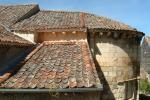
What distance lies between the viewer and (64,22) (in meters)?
14.6

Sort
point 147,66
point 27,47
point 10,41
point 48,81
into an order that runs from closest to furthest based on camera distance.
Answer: point 48,81 < point 10,41 < point 27,47 < point 147,66

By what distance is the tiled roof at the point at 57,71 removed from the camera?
8516 mm

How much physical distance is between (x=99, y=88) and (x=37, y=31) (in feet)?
21.4

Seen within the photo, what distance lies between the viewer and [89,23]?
14.3 metres

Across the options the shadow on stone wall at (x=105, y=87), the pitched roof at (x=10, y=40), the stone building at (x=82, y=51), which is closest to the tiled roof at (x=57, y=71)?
the stone building at (x=82, y=51)

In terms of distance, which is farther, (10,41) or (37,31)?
(37,31)

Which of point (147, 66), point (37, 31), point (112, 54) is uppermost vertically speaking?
point (37, 31)

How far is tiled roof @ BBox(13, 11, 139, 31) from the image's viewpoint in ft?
45.4

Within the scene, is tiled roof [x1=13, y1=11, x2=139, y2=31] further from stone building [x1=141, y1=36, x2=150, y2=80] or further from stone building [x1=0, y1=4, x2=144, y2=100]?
stone building [x1=141, y1=36, x2=150, y2=80]

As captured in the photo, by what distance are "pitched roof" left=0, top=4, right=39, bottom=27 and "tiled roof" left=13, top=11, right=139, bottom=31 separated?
0.94ft

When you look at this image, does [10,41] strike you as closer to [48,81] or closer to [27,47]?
[27,47]

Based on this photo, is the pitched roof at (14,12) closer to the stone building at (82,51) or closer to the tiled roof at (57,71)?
the stone building at (82,51)

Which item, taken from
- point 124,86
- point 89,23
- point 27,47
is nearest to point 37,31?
point 27,47

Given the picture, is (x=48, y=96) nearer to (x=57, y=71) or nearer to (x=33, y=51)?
(x=57, y=71)
